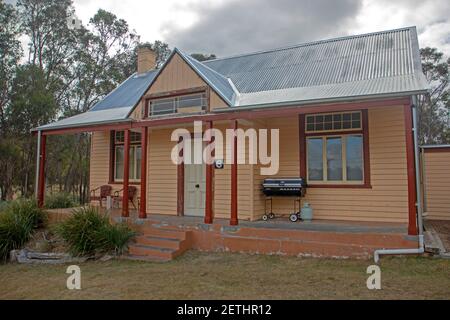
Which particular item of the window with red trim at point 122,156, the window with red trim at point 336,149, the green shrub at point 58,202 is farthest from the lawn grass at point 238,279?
the green shrub at point 58,202

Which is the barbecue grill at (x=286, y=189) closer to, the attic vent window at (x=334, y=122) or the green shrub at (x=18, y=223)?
the attic vent window at (x=334, y=122)

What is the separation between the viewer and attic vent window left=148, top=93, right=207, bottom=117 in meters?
8.72

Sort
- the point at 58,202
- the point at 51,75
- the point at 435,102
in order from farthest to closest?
1. the point at 435,102
2. the point at 51,75
3. the point at 58,202

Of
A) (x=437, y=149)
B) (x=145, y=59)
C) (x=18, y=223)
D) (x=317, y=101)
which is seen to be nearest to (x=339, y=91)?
(x=317, y=101)

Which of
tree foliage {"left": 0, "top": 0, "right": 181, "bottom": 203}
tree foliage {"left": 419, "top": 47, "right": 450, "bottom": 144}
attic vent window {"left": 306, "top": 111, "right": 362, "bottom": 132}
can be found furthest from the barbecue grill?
tree foliage {"left": 419, "top": 47, "right": 450, "bottom": 144}

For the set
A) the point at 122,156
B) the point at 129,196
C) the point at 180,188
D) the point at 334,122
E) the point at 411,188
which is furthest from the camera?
the point at 122,156

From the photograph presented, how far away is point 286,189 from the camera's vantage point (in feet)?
27.8

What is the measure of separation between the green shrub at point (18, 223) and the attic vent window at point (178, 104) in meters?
4.35

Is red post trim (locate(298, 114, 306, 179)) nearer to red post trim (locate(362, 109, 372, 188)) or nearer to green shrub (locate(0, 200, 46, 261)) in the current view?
red post trim (locate(362, 109, 372, 188))

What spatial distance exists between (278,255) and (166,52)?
71.0ft

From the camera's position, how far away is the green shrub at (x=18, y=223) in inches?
326

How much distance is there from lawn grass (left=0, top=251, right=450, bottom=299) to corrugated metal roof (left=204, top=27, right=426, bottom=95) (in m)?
3.74

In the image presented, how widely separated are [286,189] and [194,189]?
2758mm

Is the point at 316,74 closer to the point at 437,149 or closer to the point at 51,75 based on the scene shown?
the point at 437,149
